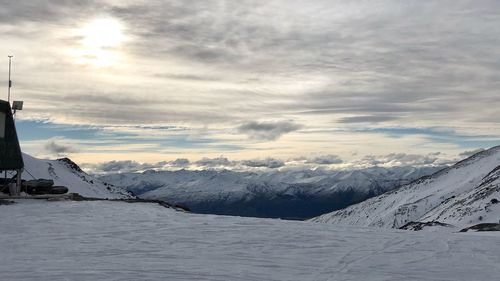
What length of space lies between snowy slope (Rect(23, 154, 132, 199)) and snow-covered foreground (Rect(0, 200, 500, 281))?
59.0 meters

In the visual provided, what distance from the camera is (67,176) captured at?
90438mm

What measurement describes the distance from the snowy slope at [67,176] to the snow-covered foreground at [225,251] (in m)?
59.0

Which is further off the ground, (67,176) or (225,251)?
(67,176)

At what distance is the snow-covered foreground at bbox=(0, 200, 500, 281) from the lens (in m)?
14.0

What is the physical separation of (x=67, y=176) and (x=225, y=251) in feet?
263

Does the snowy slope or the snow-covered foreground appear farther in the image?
the snowy slope

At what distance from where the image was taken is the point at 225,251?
57.3ft

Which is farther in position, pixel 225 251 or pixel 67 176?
pixel 67 176

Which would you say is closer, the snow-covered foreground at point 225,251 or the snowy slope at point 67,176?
the snow-covered foreground at point 225,251

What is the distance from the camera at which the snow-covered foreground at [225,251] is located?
45.9 feet

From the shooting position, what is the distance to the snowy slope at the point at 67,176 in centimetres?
8344

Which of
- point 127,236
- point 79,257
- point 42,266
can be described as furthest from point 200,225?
point 42,266

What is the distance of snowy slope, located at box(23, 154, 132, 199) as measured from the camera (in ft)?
274

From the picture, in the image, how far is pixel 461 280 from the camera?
1387 cm
